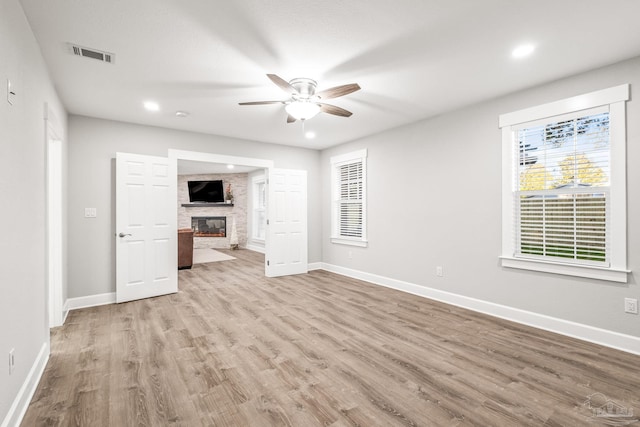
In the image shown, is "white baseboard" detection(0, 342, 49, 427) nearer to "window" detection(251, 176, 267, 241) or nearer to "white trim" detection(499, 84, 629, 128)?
"white trim" detection(499, 84, 629, 128)

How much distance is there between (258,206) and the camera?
9.77 metres

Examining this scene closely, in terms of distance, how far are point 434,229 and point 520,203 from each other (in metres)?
1.15

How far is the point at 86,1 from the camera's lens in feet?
6.38

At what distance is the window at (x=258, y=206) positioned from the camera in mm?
9609

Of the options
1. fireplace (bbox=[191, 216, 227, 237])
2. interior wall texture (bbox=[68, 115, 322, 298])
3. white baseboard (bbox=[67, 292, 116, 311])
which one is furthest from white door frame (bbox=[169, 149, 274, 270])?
fireplace (bbox=[191, 216, 227, 237])

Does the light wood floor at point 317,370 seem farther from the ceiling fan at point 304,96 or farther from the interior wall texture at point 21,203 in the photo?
the ceiling fan at point 304,96

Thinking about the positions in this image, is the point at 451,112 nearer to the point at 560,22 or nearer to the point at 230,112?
the point at 560,22

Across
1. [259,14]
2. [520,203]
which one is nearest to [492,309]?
[520,203]

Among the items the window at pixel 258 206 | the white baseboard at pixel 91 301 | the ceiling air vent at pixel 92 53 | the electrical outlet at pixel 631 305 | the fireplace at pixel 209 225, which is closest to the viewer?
the ceiling air vent at pixel 92 53

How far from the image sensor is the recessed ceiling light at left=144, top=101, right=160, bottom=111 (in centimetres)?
368

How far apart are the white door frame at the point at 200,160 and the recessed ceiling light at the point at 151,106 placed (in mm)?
933

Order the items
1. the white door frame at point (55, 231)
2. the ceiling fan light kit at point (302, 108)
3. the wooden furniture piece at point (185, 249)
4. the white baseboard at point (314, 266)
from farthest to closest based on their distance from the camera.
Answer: the wooden furniture piece at point (185, 249) < the white baseboard at point (314, 266) < the white door frame at point (55, 231) < the ceiling fan light kit at point (302, 108)

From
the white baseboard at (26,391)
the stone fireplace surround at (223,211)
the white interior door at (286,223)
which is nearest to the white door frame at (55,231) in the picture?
the white baseboard at (26,391)

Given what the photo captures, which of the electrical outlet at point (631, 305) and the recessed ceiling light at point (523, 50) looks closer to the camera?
the recessed ceiling light at point (523, 50)
